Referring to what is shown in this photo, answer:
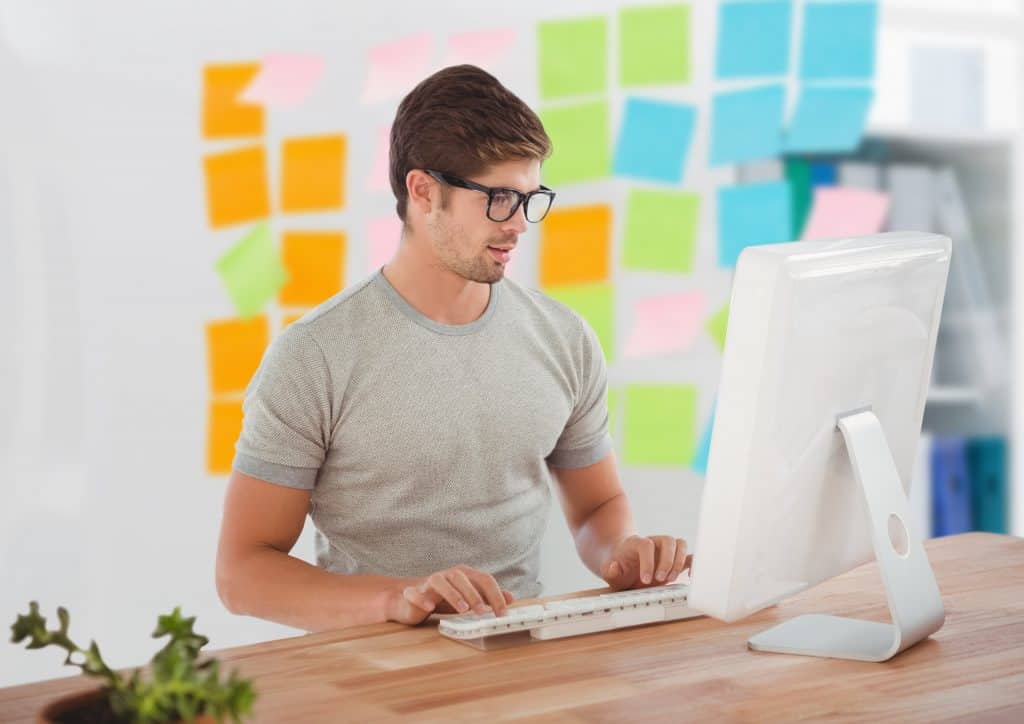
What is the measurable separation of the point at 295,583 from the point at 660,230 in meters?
1.45

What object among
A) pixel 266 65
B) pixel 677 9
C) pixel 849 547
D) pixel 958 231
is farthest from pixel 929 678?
pixel 958 231

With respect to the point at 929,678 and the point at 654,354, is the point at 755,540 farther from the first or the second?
the point at 654,354

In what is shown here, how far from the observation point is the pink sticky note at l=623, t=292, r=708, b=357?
8.88 ft

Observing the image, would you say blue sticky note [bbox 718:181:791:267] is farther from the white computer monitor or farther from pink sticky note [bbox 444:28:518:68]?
the white computer monitor

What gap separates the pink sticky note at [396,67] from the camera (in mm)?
2371

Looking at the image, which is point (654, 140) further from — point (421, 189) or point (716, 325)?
point (421, 189)

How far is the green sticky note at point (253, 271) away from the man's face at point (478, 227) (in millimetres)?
603

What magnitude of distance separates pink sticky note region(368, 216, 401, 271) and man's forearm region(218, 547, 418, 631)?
34.9 inches

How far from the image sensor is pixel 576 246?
104 inches

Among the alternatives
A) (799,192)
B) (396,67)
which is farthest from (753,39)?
(396,67)

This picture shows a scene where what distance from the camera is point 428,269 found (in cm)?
181

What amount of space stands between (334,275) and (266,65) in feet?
1.33

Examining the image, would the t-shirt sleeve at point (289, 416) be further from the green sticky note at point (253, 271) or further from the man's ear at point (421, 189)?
the green sticky note at point (253, 271)

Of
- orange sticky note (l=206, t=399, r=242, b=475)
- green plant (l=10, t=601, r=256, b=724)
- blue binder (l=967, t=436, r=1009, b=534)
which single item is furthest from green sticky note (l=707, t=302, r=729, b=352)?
green plant (l=10, t=601, r=256, b=724)
